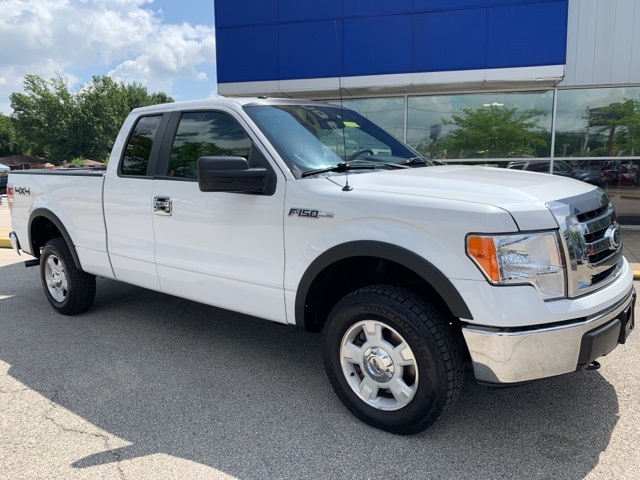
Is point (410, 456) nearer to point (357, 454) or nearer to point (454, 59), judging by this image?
point (357, 454)

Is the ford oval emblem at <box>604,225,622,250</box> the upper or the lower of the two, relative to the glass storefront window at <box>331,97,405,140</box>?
lower

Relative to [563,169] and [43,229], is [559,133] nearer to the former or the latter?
[563,169]

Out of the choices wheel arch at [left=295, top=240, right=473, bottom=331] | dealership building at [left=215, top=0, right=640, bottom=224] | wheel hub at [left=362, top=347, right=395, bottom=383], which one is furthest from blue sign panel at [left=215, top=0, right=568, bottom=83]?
wheel hub at [left=362, top=347, right=395, bottom=383]

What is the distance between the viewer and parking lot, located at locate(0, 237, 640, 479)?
2666 mm

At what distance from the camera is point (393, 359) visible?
2842 millimetres

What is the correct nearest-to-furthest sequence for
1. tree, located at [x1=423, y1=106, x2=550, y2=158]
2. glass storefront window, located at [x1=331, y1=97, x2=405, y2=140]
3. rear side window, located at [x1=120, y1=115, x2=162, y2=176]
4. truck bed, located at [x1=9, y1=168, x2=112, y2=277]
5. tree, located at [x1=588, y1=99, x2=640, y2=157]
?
rear side window, located at [x1=120, y1=115, x2=162, y2=176]
truck bed, located at [x1=9, y1=168, x2=112, y2=277]
tree, located at [x1=588, y1=99, x2=640, y2=157]
tree, located at [x1=423, y1=106, x2=550, y2=158]
glass storefront window, located at [x1=331, y1=97, x2=405, y2=140]

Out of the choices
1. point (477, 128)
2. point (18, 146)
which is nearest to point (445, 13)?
point (477, 128)

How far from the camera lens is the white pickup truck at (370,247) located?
249 cm

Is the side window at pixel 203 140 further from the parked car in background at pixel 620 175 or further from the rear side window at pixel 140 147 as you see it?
the parked car in background at pixel 620 175

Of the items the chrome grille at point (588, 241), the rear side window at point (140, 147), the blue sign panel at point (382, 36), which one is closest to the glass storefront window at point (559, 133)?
the blue sign panel at point (382, 36)

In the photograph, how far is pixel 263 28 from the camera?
1082cm

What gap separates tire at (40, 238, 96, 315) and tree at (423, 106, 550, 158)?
26.7 ft

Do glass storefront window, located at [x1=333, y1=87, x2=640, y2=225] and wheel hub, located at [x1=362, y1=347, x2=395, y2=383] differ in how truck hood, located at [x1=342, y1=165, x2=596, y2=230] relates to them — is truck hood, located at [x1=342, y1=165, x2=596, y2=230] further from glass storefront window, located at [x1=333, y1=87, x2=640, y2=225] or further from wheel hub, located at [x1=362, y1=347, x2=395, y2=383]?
glass storefront window, located at [x1=333, y1=87, x2=640, y2=225]

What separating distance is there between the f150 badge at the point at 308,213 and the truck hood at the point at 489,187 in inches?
9.5
